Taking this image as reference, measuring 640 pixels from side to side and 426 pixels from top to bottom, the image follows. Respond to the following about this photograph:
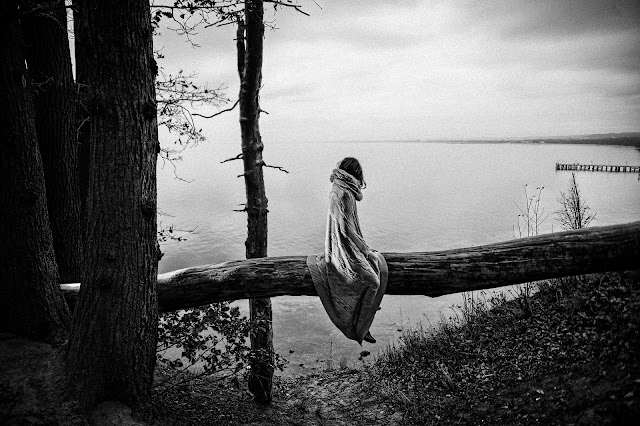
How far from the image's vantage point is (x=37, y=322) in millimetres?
3686

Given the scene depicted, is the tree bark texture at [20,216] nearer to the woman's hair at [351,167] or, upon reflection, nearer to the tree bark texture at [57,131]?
the tree bark texture at [57,131]

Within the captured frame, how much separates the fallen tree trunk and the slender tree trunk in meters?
1.55

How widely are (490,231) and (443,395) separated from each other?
70.2 feet

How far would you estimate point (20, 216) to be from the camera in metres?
3.61

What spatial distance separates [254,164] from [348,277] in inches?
107

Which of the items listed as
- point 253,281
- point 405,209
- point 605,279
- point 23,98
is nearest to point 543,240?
point 605,279

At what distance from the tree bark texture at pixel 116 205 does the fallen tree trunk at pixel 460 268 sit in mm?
978

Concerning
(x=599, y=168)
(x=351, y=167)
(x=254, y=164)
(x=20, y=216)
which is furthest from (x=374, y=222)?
(x=599, y=168)

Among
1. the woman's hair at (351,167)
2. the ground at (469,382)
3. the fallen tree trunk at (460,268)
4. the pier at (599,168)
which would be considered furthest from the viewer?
the pier at (599,168)

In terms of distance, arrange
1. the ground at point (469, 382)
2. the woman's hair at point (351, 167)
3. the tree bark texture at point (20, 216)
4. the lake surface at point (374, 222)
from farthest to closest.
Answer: the lake surface at point (374, 222)
the woman's hair at point (351, 167)
the tree bark texture at point (20, 216)
the ground at point (469, 382)

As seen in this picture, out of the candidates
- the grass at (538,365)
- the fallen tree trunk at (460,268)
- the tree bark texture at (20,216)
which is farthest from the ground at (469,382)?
the fallen tree trunk at (460,268)

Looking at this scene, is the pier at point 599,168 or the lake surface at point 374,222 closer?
the lake surface at point 374,222

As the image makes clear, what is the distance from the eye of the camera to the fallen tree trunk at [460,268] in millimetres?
4152

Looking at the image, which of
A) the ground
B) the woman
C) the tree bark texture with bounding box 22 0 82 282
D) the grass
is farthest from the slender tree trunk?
the tree bark texture with bounding box 22 0 82 282
